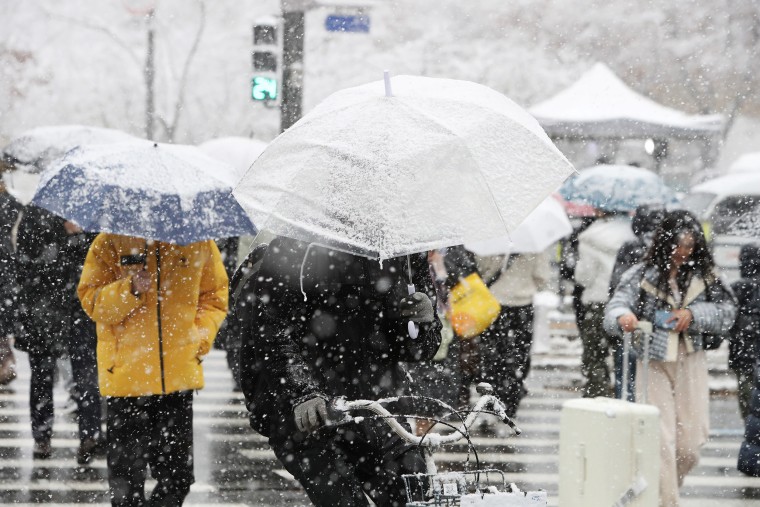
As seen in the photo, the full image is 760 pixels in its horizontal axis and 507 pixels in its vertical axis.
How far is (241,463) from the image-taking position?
8703 millimetres

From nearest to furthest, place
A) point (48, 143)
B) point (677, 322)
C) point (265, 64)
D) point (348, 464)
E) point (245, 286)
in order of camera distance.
Answer: point (348, 464), point (245, 286), point (677, 322), point (48, 143), point (265, 64)

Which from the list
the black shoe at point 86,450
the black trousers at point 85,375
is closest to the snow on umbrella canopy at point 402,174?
the black trousers at point 85,375

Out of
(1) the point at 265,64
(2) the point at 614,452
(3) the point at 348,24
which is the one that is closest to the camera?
(2) the point at 614,452

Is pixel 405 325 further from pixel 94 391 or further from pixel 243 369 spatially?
pixel 94 391

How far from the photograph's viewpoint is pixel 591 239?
11.3 meters

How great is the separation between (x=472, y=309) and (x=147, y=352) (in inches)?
153

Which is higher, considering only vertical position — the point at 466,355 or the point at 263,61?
the point at 263,61

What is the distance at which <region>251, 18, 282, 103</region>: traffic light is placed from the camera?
1479cm

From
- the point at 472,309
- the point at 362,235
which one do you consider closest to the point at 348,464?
the point at 362,235

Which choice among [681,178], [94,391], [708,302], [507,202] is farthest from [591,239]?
[681,178]

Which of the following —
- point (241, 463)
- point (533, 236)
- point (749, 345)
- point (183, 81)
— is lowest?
point (241, 463)

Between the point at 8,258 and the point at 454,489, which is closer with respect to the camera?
the point at 454,489

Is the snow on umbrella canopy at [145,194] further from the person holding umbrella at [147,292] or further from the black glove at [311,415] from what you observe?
the black glove at [311,415]

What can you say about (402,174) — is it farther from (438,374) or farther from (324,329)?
(438,374)
